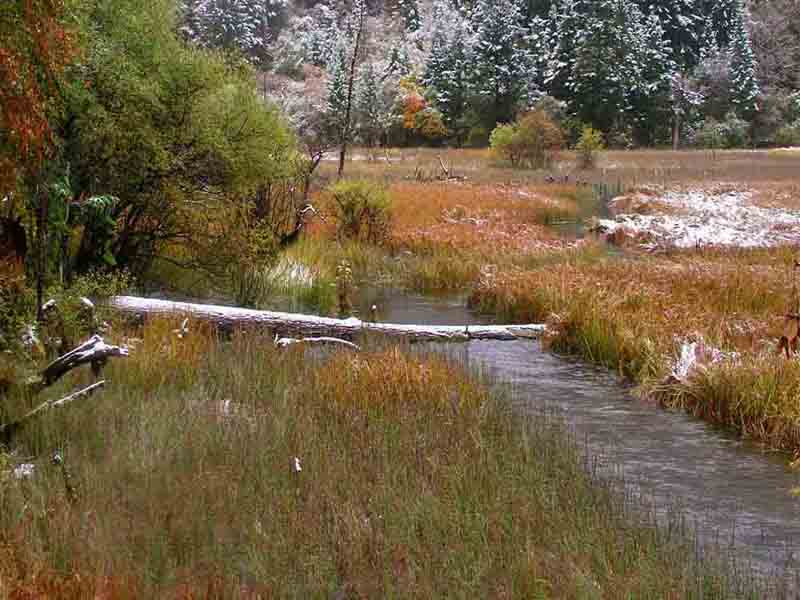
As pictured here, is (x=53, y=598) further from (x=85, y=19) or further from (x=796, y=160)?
(x=796, y=160)

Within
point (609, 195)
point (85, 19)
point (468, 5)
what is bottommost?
point (609, 195)

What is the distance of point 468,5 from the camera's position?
118m

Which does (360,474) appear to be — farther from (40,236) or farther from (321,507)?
(40,236)

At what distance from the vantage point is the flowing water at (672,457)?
652cm

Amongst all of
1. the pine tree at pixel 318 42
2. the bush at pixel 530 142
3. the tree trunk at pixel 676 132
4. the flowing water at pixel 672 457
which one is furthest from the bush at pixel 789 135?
the flowing water at pixel 672 457

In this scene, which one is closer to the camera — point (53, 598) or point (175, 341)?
point (53, 598)

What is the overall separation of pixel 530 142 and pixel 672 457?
4283cm

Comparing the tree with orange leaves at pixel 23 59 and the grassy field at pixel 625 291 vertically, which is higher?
the tree with orange leaves at pixel 23 59

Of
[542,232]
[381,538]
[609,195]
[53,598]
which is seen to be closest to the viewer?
[53,598]

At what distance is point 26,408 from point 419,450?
3.09 meters

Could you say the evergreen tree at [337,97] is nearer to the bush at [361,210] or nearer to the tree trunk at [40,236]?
the bush at [361,210]

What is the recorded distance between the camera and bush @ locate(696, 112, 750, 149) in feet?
238

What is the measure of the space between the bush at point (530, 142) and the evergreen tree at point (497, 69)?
1945 cm

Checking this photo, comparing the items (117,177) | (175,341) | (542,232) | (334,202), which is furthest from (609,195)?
(175,341)
